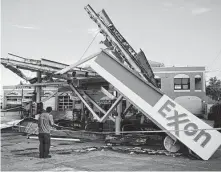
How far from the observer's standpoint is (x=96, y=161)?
328 inches

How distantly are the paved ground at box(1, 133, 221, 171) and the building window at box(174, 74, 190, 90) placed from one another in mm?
26198

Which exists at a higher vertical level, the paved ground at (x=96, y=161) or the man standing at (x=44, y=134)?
the man standing at (x=44, y=134)

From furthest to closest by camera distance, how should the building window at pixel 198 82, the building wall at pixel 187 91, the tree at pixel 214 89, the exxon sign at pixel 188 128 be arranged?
the tree at pixel 214 89
the building window at pixel 198 82
the building wall at pixel 187 91
the exxon sign at pixel 188 128

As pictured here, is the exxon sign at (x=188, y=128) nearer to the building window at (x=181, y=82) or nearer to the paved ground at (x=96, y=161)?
the paved ground at (x=96, y=161)

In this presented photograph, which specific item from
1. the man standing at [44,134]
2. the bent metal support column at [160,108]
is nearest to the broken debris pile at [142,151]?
the bent metal support column at [160,108]

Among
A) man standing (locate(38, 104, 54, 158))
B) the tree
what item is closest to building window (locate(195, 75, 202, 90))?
the tree

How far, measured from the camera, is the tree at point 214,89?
177 ft

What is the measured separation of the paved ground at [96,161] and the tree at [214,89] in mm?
47102

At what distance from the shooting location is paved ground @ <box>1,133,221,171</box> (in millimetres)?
7419

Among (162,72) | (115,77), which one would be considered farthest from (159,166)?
(162,72)

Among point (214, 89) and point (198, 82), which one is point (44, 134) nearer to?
point (198, 82)

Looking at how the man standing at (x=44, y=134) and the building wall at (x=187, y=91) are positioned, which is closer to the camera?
the man standing at (x=44, y=134)

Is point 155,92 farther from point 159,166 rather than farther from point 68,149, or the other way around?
point 68,149

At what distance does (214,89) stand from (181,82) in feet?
73.2
